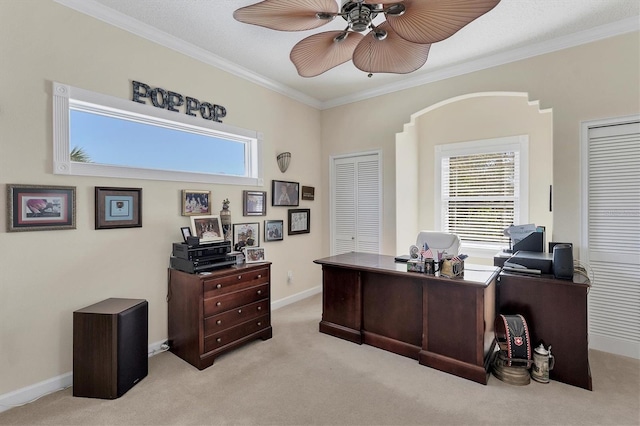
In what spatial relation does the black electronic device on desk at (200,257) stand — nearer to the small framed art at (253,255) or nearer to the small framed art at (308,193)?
the small framed art at (253,255)

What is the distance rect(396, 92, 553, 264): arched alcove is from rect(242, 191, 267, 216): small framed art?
6.00ft

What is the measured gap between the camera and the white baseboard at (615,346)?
276 centimetres

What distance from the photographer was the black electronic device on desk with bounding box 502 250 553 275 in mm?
2590

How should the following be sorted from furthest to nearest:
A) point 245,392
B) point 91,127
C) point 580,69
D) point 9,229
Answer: point 580,69, point 91,127, point 245,392, point 9,229

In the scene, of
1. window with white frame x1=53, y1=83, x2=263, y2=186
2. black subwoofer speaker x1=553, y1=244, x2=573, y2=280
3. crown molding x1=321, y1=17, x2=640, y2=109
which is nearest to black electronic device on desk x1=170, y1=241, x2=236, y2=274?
window with white frame x1=53, y1=83, x2=263, y2=186

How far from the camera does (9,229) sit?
212cm

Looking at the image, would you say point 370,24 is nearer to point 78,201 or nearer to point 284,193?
point 78,201

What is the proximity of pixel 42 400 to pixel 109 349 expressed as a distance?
610 mm

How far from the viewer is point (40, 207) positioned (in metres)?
2.24

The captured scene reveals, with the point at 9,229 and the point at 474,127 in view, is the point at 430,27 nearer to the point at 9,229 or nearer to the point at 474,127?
the point at 9,229

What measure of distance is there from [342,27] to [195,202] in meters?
2.24

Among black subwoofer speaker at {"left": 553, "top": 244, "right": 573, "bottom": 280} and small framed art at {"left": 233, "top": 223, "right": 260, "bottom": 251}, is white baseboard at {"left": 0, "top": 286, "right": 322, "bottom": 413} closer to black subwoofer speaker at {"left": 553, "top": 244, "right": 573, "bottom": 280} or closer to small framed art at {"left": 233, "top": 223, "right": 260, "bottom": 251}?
small framed art at {"left": 233, "top": 223, "right": 260, "bottom": 251}

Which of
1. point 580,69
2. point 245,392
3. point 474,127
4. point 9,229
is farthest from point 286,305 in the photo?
point 580,69

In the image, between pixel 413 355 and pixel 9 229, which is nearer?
pixel 9 229
